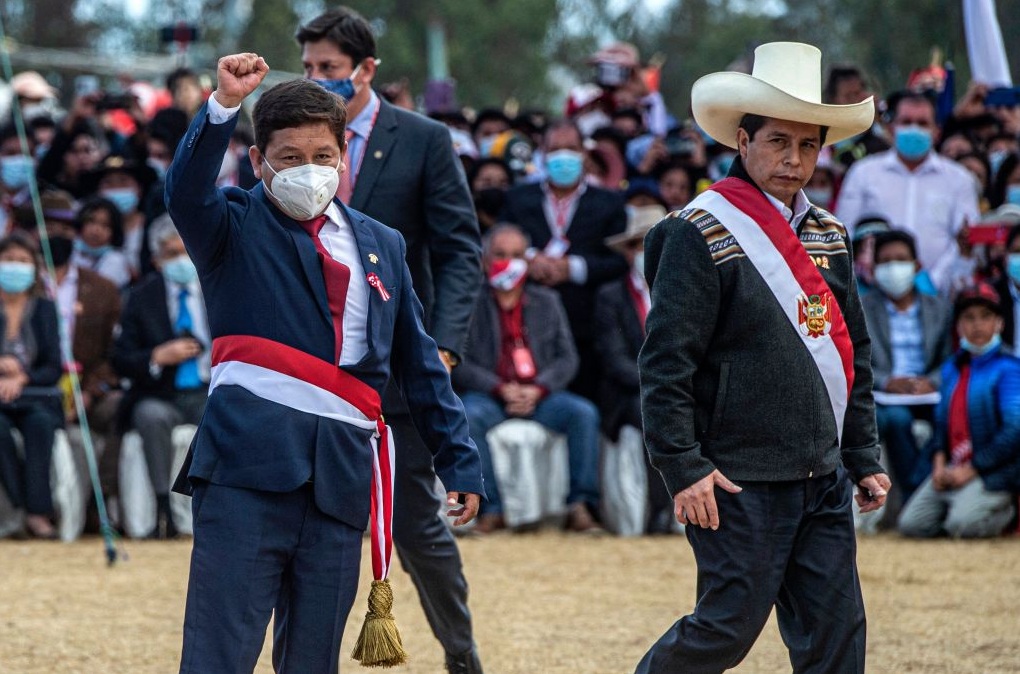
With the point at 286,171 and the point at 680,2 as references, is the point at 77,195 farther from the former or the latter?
the point at 680,2

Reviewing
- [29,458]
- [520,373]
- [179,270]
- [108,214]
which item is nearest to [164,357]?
[179,270]

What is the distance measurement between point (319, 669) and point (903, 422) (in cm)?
704

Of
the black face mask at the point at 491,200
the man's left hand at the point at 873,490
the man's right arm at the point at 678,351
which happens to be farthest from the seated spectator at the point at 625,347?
the man's right arm at the point at 678,351

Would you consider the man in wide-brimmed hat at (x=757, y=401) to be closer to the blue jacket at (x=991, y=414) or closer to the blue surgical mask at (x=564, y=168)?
the blue jacket at (x=991, y=414)

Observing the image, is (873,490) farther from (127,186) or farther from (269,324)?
(127,186)

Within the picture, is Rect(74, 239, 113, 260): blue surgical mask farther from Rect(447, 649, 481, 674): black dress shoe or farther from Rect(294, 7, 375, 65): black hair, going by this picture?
Rect(447, 649, 481, 674): black dress shoe

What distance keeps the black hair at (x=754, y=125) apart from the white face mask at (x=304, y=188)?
1224mm

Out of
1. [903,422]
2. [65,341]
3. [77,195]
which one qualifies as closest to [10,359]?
[65,341]

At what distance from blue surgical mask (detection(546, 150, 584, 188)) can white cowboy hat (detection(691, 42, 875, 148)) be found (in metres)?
6.73

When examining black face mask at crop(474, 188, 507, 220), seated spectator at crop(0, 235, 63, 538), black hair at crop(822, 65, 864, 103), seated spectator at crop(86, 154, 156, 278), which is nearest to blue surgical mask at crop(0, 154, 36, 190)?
seated spectator at crop(86, 154, 156, 278)

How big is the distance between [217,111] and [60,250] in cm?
814

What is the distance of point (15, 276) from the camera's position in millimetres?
10648

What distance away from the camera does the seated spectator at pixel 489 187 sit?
11648mm

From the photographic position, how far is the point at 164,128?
1314 centimetres
